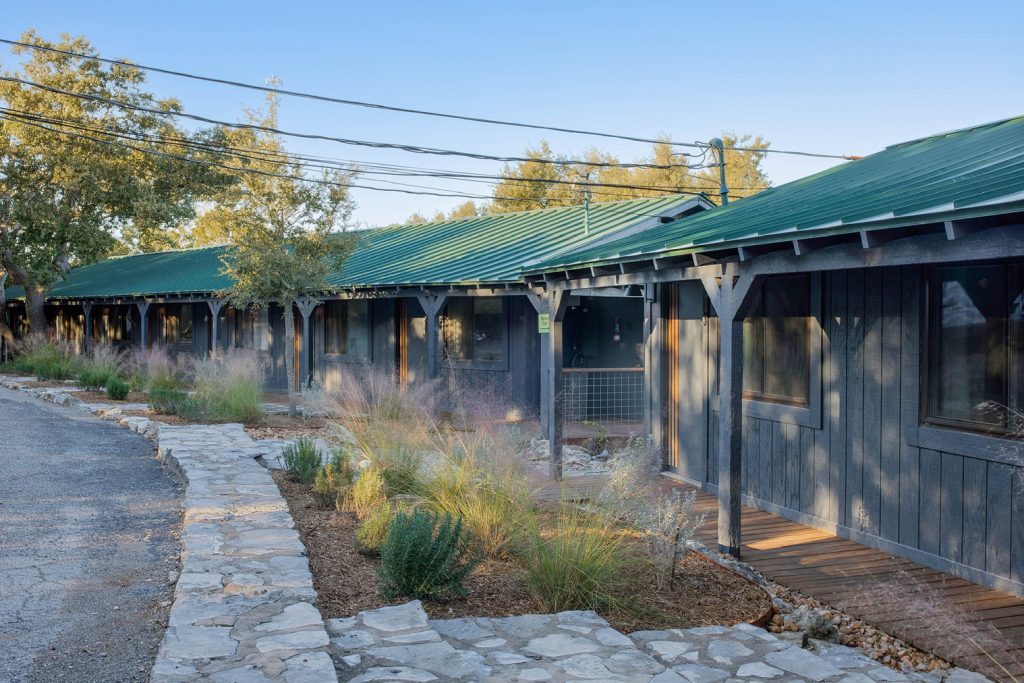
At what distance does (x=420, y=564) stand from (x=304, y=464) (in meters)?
3.75

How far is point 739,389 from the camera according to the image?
239 inches

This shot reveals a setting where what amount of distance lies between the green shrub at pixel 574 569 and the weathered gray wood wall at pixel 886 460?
2.38 m

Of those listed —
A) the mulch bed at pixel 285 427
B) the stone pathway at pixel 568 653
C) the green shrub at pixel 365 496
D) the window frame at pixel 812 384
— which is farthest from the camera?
the mulch bed at pixel 285 427

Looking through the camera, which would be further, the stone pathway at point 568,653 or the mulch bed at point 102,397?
the mulch bed at point 102,397

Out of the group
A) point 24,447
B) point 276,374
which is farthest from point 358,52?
point 24,447

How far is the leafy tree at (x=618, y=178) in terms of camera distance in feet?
129

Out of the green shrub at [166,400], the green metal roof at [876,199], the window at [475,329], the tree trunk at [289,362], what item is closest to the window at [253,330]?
the window at [475,329]

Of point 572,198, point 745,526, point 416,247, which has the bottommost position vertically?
point 745,526

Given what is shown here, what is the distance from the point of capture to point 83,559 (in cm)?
583

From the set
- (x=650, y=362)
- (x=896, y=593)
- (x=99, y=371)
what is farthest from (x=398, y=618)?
(x=99, y=371)

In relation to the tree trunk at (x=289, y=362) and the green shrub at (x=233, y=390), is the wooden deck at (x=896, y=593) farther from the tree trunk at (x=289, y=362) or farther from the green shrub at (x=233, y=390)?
the tree trunk at (x=289, y=362)

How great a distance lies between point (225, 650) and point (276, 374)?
1750cm

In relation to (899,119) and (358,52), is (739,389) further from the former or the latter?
(899,119)

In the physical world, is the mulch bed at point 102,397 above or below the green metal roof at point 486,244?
below
